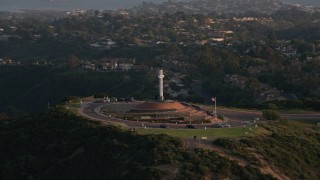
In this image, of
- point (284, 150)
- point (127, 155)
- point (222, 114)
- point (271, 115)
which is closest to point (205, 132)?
point (284, 150)

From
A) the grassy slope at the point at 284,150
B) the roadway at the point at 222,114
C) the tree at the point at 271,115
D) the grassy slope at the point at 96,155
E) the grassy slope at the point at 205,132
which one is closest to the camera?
the grassy slope at the point at 96,155

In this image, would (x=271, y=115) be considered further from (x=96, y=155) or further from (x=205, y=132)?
(x=96, y=155)

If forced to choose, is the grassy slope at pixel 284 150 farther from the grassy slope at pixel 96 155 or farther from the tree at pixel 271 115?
the tree at pixel 271 115

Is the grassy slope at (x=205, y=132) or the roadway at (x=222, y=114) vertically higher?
the grassy slope at (x=205, y=132)

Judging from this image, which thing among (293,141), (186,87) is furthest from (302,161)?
(186,87)

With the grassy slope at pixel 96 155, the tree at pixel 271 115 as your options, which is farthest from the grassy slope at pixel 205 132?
the tree at pixel 271 115

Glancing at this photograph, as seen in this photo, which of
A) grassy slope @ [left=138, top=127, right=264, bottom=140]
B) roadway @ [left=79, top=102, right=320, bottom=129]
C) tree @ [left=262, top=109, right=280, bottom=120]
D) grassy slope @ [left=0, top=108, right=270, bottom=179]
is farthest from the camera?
tree @ [left=262, top=109, right=280, bottom=120]

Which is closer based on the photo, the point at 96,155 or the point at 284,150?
the point at 96,155

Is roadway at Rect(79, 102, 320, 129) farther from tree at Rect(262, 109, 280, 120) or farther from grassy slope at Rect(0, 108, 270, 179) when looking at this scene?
grassy slope at Rect(0, 108, 270, 179)

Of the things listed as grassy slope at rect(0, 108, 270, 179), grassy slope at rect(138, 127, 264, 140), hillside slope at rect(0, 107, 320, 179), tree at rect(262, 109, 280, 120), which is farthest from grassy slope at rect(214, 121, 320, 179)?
tree at rect(262, 109, 280, 120)

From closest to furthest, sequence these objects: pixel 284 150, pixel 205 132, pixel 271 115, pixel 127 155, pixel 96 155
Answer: pixel 127 155 < pixel 96 155 < pixel 284 150 < pixel 205 132 < pixel 271 115

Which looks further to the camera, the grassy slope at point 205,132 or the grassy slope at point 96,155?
the grassy slope at point 205,132

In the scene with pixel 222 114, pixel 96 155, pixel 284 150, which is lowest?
pixel 222 114
